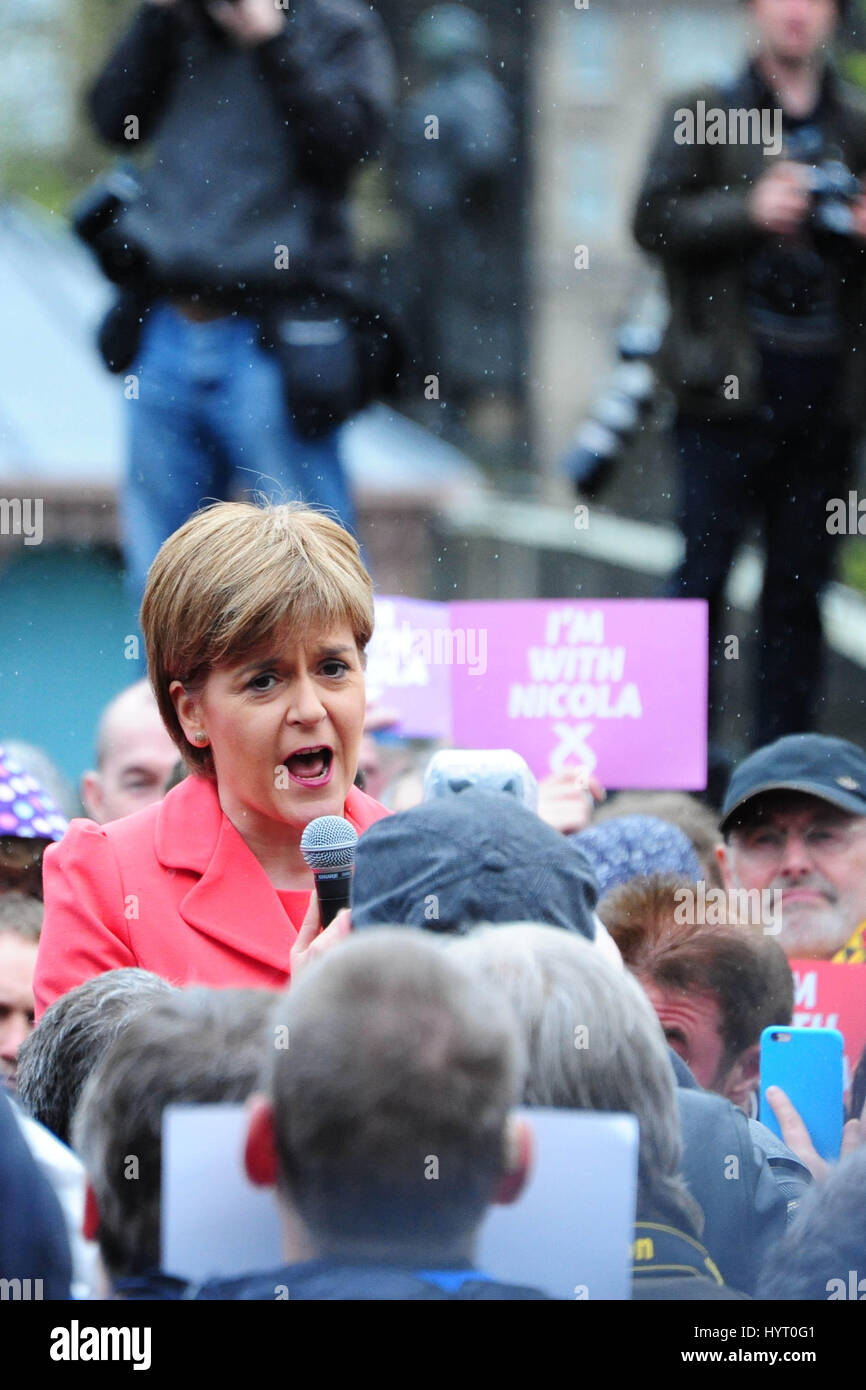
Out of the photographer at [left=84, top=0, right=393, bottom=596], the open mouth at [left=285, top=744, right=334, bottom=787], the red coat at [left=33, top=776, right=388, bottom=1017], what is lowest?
the red coat at [left=33, top=776, right=388, bottom=1017]

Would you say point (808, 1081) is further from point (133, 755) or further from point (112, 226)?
point (112, 226)

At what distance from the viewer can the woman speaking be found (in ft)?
8.08

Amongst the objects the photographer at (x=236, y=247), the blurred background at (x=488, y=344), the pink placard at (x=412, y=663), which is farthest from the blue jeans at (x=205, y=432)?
the pink placard at (x=412, y=663)

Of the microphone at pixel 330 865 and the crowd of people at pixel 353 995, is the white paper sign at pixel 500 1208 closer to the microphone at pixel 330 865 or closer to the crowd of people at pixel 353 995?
the crowd of people at pixel 353 995

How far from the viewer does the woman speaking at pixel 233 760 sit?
2463mm

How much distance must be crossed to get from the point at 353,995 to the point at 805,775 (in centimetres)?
202

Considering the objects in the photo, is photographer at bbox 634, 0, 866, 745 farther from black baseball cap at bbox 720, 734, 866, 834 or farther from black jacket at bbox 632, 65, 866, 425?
black baseball cap at bbox 720, 734, 866, 834

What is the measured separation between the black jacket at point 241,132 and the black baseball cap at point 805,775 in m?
1.56

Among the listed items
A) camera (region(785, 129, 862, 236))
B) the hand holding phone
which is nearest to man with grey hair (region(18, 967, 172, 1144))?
the hand holding phone

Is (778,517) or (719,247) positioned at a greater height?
(719,247)

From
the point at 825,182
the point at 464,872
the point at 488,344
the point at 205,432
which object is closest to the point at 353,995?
the point at 464,872

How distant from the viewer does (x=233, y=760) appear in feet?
8.36

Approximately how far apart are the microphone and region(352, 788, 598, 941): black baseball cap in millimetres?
182

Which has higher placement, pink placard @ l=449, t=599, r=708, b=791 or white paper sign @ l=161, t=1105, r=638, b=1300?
pink placard @ l=449, t=599, r=708, b=791
